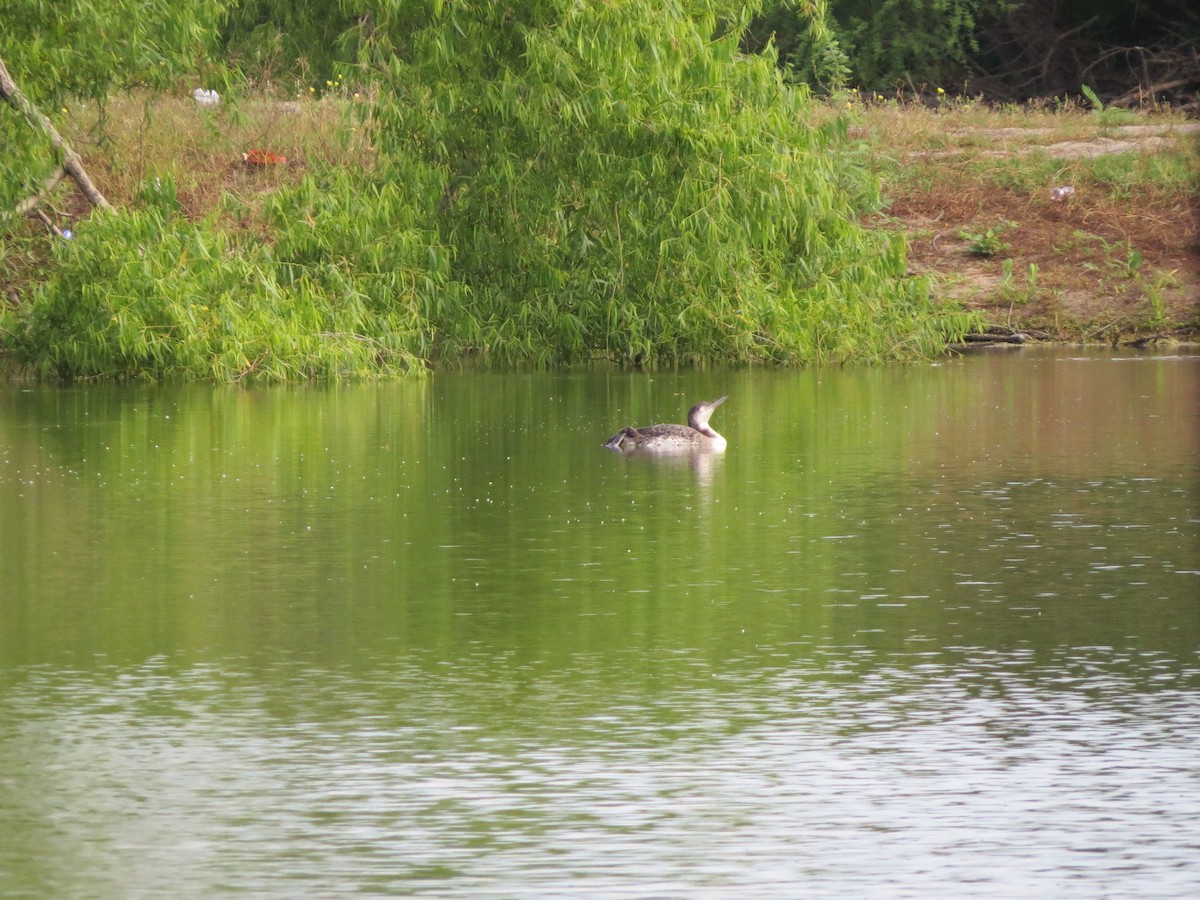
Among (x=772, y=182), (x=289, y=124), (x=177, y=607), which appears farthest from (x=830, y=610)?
(x=289, y=124)

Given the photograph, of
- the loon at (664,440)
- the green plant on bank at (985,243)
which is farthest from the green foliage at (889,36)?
the loon at (664,440)

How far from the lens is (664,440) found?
47.5ft

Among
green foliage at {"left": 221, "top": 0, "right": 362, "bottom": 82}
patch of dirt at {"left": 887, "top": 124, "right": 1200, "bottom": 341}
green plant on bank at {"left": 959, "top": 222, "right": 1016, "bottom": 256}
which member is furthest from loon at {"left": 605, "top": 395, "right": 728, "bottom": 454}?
green foliage at {"left": 221, "top": 0, "right": 362, "bottom": 82}

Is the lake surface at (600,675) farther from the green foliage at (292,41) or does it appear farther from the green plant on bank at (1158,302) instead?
the green foliage at (292,41)

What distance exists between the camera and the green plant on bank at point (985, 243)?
30.1m

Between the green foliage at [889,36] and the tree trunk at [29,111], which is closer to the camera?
the tree trunk at [29,111]

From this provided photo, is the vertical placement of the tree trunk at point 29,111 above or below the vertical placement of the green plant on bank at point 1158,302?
above

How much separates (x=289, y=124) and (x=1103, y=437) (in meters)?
18.8

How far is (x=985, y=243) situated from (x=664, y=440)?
16.6m

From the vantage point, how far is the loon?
47.5 feet

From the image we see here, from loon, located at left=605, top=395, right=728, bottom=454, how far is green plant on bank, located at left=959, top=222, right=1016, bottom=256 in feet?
52.7

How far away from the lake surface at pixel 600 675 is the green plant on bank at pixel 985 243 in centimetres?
1642

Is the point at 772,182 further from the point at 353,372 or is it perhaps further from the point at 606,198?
the point at 353,372

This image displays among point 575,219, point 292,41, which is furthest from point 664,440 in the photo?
point 292,41
